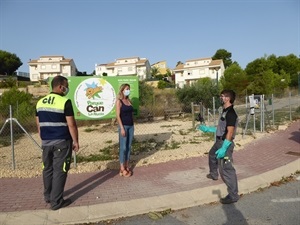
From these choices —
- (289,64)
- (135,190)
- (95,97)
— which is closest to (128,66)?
(289,64)

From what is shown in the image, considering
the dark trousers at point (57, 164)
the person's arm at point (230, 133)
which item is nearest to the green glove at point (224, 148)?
the person's arm at point (230, 133)

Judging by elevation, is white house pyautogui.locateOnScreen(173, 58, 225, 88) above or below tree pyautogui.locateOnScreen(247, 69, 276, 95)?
above

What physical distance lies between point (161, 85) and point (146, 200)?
4745 cm

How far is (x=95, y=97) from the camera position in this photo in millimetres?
6789

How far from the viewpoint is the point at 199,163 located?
6410 millimetres

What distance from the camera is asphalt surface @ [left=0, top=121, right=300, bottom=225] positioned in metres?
3.81

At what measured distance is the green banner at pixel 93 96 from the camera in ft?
21.7

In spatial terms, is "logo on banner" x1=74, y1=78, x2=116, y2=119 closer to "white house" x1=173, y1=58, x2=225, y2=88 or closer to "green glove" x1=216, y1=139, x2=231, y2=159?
"green glove" x1=216, y1=139, x2=231, y2=159

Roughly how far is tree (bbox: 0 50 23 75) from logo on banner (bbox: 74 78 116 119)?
7133 centimetres

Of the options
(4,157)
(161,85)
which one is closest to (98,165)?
(4,157)

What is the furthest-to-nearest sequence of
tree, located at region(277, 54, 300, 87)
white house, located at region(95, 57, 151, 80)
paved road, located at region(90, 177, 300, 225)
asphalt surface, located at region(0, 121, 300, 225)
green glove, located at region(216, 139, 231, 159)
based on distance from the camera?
white house, located at region(95, 57, 151, 80)
tree, located at region(277, 54, 300, 87)
green glove, located at region(216, 139, 231, 159)
asphalt surface, located at region(0, 121, 300, 225)
paved road, located at region(90, 177, 300, 225)

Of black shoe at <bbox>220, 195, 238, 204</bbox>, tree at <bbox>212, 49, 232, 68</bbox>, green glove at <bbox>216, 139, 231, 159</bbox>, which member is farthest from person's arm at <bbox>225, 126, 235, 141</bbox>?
tree at <bbox>212, 49, 232, 68</bbox>

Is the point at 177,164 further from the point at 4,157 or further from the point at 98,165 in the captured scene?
the point at 4,157

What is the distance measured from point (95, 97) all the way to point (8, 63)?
235ft
